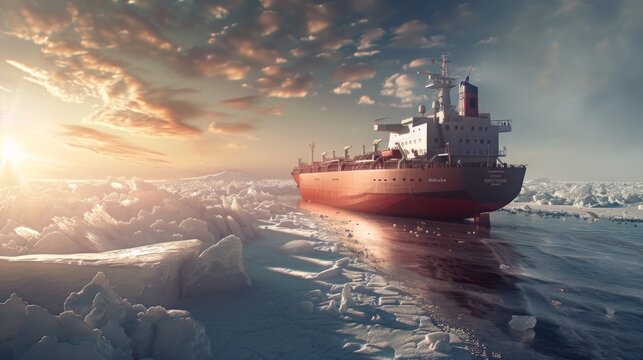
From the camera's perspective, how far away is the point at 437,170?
22.5 metres

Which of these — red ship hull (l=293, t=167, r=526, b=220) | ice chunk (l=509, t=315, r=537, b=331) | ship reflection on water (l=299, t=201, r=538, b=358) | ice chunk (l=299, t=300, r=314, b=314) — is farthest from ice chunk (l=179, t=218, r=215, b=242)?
red ship hull (l=293, t=167, r=526, b=220)

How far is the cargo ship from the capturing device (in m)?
22.0

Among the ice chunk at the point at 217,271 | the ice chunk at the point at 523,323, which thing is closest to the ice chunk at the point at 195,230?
the ice chunk at the point at 217,271

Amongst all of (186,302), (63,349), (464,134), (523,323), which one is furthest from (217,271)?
(464,134)

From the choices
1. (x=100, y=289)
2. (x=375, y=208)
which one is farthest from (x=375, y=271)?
(x=375, y=208)

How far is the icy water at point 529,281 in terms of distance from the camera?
638 cm

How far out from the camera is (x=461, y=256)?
13.6 meters

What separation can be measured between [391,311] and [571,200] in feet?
150

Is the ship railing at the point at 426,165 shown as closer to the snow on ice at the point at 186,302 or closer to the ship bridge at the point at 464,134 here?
the ship bridge at the point at 464,134

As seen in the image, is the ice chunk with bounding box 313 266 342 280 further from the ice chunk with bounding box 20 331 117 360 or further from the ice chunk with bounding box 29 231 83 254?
the ice chunk with bounding box 29 231 83 254

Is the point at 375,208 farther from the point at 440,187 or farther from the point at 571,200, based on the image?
the point at 571,200

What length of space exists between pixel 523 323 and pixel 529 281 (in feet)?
14.2

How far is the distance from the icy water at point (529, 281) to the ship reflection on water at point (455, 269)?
0.11 ft

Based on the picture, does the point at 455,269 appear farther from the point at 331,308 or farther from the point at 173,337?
the point at 173,337
